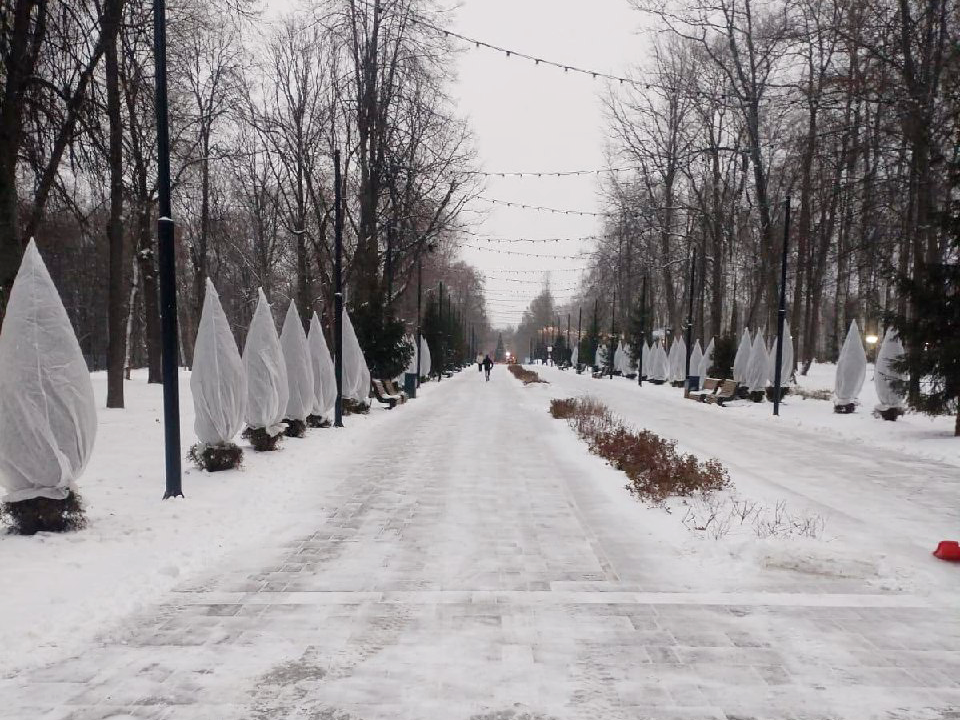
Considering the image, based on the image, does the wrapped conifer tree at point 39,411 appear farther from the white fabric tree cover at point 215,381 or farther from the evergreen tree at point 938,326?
the evergreen tree at point 938,326

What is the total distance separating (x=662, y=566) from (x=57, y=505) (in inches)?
224

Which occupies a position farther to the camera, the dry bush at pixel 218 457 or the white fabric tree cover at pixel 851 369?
the white fabric tree cover at pixel 851 369

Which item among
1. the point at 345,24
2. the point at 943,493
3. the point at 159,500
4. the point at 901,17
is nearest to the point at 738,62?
the point at 901,17

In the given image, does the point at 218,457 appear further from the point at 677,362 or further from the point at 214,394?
the point at 677,362

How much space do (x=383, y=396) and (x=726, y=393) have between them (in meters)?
12.8

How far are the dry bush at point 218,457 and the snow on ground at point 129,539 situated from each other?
7.0 inches

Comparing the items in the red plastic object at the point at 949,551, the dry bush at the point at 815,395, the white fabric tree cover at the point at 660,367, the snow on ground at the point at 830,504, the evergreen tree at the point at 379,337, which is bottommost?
the snow on ground at the point at 830,504

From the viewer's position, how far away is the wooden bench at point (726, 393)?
24.0 meters

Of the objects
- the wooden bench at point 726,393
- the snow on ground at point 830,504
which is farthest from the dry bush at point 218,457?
the wooden bench at point 726,393

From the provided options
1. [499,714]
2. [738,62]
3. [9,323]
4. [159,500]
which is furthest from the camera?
[738,62]

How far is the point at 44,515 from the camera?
6086 millimetres

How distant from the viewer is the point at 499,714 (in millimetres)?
3207

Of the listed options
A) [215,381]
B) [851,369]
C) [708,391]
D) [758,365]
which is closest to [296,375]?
[215,381]

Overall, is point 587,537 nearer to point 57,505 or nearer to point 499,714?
point 499,714
